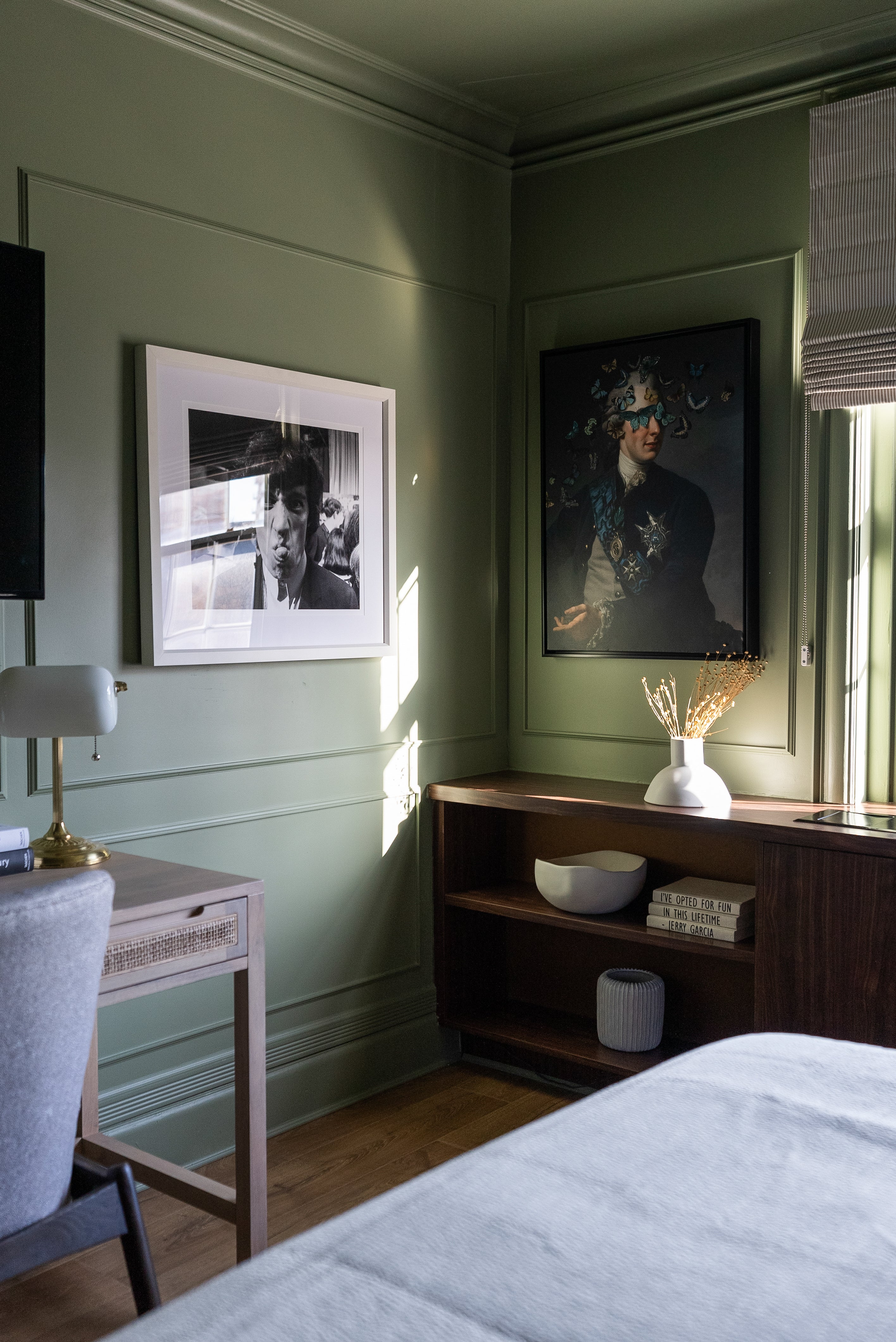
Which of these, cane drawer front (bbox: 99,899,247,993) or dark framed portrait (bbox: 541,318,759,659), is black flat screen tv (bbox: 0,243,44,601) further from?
dark framed portrait (bbox: 541,318,759,659)

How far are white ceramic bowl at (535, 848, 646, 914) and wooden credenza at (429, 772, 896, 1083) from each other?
0.04 metres

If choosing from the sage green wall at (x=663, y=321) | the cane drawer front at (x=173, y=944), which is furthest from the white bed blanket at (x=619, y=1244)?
the sage green wall at (x=663, y=321)

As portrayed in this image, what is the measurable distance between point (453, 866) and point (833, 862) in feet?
4.03

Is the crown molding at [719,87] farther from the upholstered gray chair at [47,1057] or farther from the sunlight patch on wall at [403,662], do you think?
the upholstered gray chair at [47,1057]

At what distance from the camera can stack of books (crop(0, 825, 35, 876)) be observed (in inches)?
82.2

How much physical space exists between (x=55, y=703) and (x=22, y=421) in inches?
24.7

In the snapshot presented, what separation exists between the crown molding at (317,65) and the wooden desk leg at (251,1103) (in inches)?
79.6

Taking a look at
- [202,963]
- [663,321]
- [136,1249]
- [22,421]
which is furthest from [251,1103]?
[663,321]

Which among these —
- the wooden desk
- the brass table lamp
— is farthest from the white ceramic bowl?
the brass table lamp

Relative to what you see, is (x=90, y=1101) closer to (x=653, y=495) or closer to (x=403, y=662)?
(x=403, y=662)

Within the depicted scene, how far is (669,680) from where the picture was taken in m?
3.41

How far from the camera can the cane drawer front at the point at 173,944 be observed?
6.58 ft

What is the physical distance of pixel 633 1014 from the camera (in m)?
3.16

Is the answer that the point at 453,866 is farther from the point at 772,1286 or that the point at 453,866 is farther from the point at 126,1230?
the point at 772,1286
